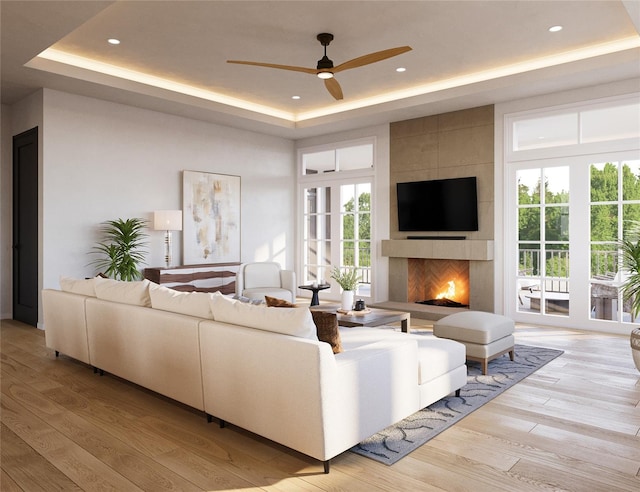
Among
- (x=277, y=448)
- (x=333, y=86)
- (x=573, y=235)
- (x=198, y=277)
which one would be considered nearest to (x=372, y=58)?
(x=333, y=86)

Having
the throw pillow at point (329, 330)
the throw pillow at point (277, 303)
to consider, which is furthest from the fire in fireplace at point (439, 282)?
the throw pillow at point (329, 330)

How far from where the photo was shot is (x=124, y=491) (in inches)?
86.2

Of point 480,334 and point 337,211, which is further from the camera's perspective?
point 337,211

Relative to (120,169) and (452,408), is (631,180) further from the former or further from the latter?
(120,169)

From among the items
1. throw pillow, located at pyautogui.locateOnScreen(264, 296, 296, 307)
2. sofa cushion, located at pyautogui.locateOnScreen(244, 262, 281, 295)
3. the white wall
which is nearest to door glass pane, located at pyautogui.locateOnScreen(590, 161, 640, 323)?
sofa cushion, located at pyautogui.locateOnScreen(244, 262, 281, 295)

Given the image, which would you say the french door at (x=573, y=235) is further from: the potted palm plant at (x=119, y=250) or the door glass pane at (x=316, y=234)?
the potted palm plant at (x=119, y=250)

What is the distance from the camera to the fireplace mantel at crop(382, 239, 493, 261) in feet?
21.1

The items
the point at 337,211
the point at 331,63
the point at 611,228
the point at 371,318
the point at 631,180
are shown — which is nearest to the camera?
Answer: the point at 331,63

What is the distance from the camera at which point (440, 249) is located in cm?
679

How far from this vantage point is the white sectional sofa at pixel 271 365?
2.36 meters

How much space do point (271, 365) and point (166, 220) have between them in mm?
4377

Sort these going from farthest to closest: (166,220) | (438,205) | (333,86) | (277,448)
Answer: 1. (438,205)
2. (166,220)
3. (333,86)
4. (277,448)

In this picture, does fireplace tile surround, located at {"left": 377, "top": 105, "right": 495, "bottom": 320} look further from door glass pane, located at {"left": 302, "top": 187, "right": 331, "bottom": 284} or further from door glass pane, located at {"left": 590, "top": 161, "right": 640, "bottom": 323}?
door glass pane, located at {"left": 302, "top": 187, "right": 331, "bottom": 284}

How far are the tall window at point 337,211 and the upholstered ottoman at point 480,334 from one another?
366 cm
